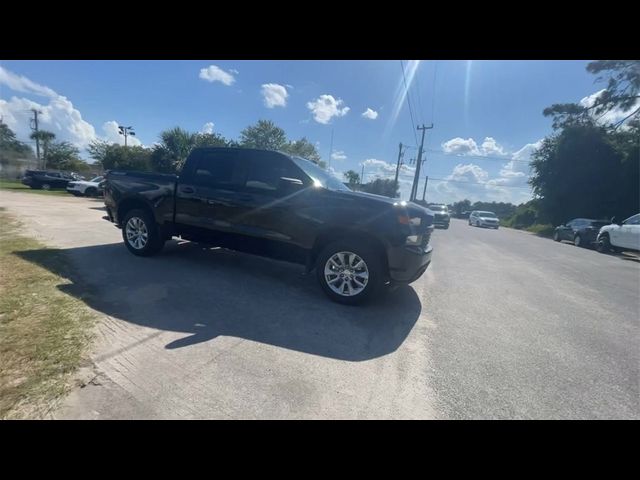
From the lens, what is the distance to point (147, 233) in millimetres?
5117

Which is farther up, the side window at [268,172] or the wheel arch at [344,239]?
the side window at [268,172]

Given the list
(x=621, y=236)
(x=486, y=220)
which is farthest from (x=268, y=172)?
(x=486, y=220)

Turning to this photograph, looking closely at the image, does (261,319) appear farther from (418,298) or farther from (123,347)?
(418,298)

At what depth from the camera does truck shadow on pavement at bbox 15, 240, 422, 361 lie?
2.96 metres

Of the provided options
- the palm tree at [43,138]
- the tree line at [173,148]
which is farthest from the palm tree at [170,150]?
the palm tree at [43,138]

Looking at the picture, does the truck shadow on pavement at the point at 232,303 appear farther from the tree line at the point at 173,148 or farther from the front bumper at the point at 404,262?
the tree line at the point at 173,148

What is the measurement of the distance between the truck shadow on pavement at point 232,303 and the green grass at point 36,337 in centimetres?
23

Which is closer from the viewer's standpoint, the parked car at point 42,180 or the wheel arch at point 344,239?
the wheel arch at point 344,239

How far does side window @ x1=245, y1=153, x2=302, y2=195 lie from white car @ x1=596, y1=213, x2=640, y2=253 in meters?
14.4

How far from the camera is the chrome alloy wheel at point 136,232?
5.18 metres

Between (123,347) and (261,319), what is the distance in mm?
1300

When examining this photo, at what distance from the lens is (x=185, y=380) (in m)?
2.17

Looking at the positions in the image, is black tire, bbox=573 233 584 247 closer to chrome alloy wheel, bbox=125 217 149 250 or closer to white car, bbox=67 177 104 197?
chrome alloy wheel, bbox=125 217 149 250
